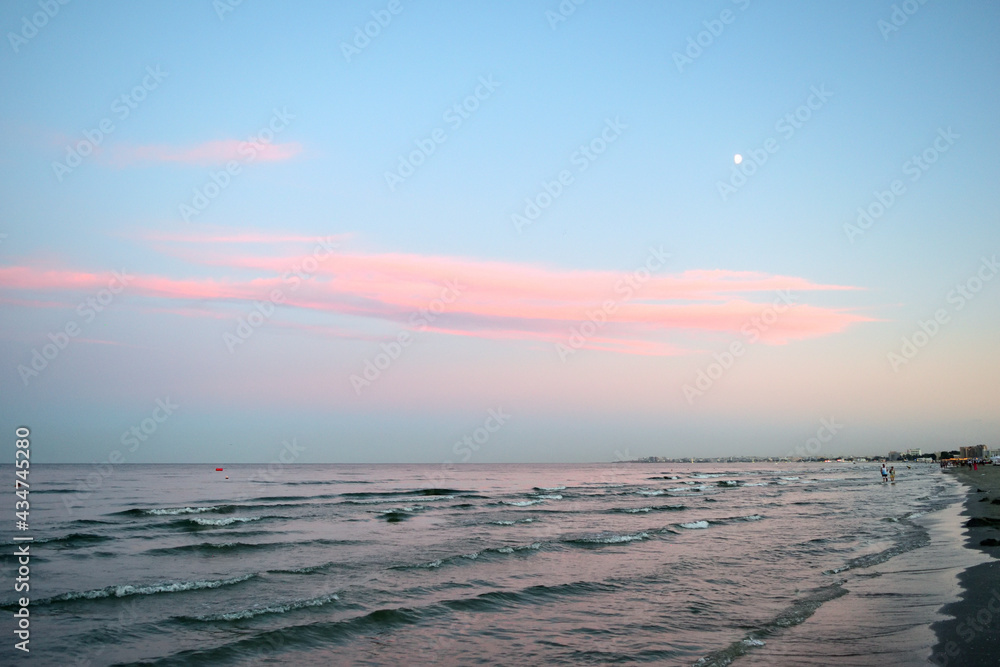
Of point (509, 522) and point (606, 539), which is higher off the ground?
point (606, 539)

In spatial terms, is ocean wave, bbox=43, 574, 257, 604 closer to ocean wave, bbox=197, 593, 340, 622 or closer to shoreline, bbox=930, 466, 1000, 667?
ocean wave, bbox=197, 593, 340, 622

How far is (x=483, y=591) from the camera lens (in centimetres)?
1714

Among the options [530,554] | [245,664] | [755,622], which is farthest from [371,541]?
[755,622]

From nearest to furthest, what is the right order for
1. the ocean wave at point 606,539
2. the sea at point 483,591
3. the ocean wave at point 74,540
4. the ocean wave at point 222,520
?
1. the sea at point 483,591
2. the ocean wave at point 74,540
3. the ocean wave at point 606,539
4. the ocean wave at point 222,520

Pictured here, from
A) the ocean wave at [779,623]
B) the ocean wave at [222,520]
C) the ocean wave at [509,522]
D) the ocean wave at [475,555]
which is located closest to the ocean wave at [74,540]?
the ocean wave at [222,520]

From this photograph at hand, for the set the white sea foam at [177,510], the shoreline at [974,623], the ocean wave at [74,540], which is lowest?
the white sea foam at [177,510]

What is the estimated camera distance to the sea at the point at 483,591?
11773 mm

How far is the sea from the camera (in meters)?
11.8

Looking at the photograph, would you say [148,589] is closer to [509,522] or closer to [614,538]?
[614,538]

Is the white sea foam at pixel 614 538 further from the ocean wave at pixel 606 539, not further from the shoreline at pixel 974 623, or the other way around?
the shoreline at pixel 974 623

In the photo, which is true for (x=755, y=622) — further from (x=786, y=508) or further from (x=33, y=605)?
(x=786, y=508)

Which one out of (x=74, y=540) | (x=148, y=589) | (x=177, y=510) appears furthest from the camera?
(x=177, y=510)

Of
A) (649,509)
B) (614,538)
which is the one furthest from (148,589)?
(649,509)

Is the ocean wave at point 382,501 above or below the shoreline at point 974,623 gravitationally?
below
